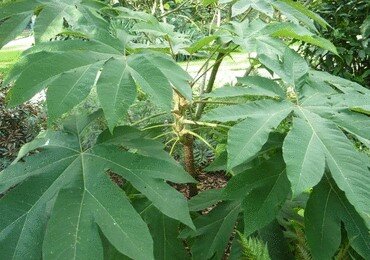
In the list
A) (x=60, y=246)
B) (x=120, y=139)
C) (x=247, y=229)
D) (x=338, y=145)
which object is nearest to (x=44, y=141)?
(x=120, y=139)

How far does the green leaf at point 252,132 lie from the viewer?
1.10m

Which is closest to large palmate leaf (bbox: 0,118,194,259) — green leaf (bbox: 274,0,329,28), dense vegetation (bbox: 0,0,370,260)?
dense vegetation (bbox: 0,0,370,260)

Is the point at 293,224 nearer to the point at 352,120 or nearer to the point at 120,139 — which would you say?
the point at 352,120

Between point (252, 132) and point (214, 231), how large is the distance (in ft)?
1.69

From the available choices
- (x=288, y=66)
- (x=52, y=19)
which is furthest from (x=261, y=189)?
(x=52, y=19)

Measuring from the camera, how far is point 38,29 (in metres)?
1.54

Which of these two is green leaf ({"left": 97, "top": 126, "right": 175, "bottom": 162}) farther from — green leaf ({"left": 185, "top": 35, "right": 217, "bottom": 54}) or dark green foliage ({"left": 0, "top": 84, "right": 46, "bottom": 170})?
dark green foliage ({"left": 0, "top": 84, "right": 46, "bottom": 170})

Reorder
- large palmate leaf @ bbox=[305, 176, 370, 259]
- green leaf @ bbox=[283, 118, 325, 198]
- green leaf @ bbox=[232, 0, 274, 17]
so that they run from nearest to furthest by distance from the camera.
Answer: green leaf @ bbox=[283, 118, 325, 198] < large palmate leaf @ bbox=[305, 176, 370, 259] < green leaf @ bbox=[232, 0, 274, 17]

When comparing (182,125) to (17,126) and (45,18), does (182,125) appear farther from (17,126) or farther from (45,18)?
(17,126)

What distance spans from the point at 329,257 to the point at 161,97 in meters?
0.63

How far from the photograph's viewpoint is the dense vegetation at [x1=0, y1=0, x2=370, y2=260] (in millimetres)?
1101

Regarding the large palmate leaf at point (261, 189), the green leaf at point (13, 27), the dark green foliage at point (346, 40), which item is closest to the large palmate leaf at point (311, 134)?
the large palmate leaf at point (261, 189)

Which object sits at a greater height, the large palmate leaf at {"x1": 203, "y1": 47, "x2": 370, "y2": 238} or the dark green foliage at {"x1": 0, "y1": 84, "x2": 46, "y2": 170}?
the large palmate leaf at {"x1": 203, "y1": 47, "x2": 370, "y2": 238}

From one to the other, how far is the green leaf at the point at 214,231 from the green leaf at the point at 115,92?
0.55 meters
